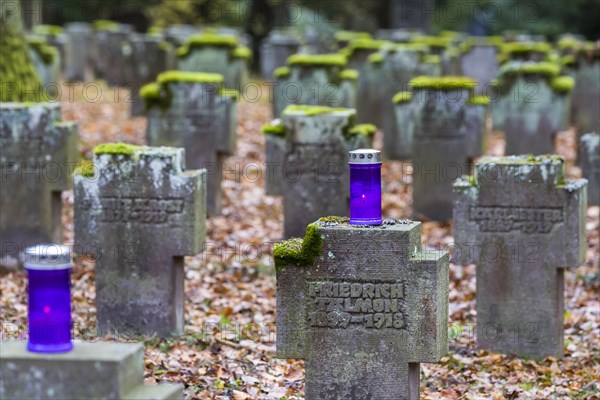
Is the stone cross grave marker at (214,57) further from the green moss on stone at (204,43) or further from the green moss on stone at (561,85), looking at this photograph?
the green moss on stone at (561,85)

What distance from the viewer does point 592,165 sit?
1172cm

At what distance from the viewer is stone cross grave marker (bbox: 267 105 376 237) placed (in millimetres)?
12078

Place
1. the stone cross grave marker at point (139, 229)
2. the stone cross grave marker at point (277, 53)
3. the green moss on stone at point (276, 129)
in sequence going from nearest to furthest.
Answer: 1. the stone cross grave marker at point (139, 229)
2. the green moss on stone at point (276, 129)
3. the stone cross grave marker at point (277, 53)

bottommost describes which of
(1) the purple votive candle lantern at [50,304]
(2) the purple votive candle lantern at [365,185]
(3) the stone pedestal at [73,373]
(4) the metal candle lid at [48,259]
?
(3) the stone pedestal at [73,373]

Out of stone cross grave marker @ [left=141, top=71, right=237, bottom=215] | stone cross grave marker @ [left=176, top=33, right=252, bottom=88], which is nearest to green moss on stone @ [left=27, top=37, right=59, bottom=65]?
stone cross grave marker @ [left=176, top=33, right=252, bottom=88]

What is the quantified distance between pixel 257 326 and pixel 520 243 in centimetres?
209

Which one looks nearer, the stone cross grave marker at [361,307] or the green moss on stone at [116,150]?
the stone cross grave marker at [361,307]

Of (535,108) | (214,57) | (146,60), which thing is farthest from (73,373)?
(146,60)

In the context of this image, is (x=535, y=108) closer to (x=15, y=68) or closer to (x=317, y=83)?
(x=317, y=83)

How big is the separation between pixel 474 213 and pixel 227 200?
5.85 meters

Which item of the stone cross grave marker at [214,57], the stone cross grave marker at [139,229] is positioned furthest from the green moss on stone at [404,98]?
the stone cross grave marker at [214,57]

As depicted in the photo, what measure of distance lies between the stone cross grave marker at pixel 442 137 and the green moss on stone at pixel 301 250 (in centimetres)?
771

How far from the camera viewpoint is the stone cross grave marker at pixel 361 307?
692 centimetres

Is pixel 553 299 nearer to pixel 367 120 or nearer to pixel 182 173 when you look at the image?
pixel 182 173
